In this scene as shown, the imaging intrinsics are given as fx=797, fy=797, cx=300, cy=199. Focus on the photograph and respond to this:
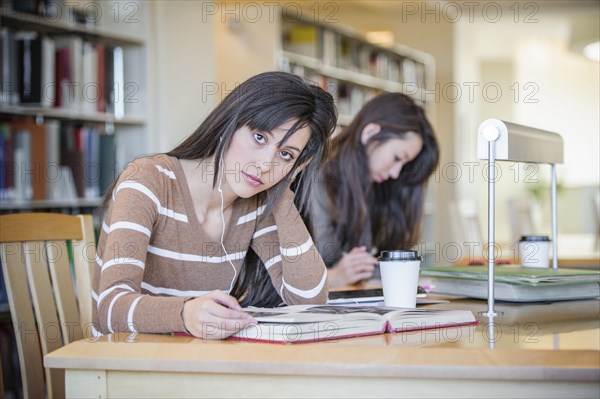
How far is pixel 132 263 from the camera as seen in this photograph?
1.28 metres

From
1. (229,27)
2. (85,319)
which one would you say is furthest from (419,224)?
(229,27)

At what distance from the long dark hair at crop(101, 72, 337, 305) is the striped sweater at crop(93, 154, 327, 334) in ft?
0.19

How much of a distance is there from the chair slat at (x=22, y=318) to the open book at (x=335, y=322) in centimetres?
57

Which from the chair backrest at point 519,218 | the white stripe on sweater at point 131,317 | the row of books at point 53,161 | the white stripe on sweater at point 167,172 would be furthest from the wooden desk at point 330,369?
the chair backrest at point 519,218

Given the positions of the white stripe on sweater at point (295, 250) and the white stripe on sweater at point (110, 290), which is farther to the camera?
the white stripe on sweater at point (295, 250)

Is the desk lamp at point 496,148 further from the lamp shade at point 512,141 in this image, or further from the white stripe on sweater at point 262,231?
the white stripe on sweater at point 262,231

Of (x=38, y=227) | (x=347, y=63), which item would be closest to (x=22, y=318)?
(x=38, y=227)

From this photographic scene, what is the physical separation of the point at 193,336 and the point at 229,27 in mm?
3544

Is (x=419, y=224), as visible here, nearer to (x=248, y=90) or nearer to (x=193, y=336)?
(x=248, y=90)

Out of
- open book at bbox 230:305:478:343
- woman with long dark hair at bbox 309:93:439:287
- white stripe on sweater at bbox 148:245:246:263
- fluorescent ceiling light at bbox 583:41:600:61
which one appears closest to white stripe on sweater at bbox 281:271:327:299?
white stripe on sweater at bbox 148:245:246:263

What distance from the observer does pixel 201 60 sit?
Result: 3873 mm

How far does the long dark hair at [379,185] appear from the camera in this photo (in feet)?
7.97

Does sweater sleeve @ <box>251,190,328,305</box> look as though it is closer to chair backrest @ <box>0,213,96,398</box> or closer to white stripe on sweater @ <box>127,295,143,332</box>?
chair backrest @ <box>0,213,96,398</box>

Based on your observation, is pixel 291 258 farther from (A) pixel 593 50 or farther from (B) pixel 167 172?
(A) pixel 593 50
